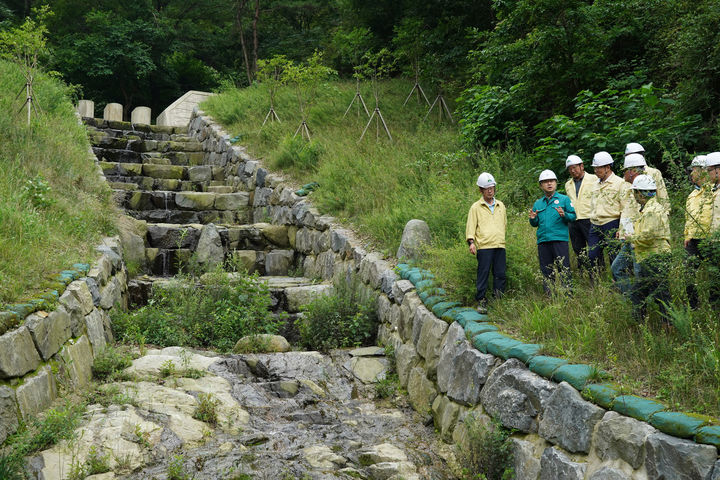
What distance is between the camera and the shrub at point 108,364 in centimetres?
579

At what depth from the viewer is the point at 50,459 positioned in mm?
4109

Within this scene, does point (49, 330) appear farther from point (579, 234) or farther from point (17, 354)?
point (579, 234)

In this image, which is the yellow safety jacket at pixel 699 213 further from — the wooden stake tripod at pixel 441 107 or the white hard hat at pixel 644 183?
the wooden stake tripod at pixel 441 107

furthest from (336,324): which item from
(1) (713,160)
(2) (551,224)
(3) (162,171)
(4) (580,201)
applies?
(3) (162,171)

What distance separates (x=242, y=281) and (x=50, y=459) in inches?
170

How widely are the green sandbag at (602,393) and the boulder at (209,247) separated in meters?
7.40

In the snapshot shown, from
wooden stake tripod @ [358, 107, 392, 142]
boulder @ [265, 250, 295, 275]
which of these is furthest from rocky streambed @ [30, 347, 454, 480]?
wooden stake tripod @ [358, 107, 392, 142]

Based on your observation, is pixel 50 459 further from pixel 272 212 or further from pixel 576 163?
pixel 272 212

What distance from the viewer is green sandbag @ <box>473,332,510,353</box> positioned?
4727mm

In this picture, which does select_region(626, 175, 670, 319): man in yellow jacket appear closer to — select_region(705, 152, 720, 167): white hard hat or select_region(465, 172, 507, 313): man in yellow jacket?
select_region(705, 152, 720, 167): white hard hat

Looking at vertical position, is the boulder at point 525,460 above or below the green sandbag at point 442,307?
below

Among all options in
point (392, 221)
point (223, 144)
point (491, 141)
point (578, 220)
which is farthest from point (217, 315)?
point (223, 144)

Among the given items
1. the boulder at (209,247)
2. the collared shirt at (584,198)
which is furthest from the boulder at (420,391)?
the boulder at (209,247)

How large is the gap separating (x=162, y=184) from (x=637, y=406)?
39.2 feet
